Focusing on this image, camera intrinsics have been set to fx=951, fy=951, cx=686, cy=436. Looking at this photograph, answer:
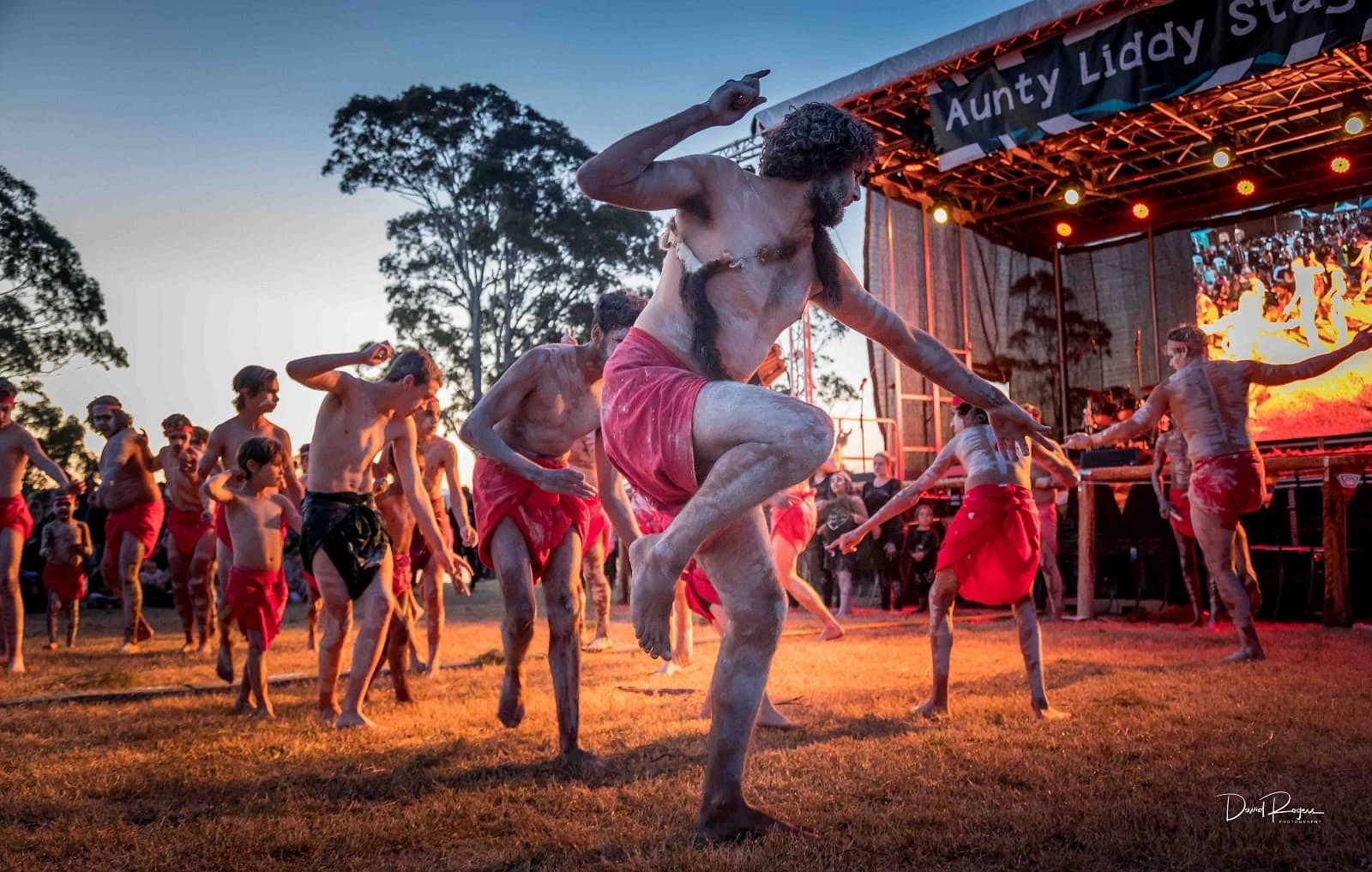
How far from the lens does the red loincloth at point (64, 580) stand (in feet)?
28.1

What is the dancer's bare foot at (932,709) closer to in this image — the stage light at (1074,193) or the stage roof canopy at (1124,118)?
the stage roof canopy at (1124,118)

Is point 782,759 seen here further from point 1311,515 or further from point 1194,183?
point 1194,183

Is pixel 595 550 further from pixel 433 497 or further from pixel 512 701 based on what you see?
pixel 512 701

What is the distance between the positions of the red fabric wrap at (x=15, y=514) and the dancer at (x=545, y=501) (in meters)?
4.82

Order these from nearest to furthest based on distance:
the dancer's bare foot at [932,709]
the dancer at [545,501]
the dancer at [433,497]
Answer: the dancer at [545,501]
the dancer's bare foot at [932,709]
the dancer at [433,497]

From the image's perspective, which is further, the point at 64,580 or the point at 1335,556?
the point at 64,580

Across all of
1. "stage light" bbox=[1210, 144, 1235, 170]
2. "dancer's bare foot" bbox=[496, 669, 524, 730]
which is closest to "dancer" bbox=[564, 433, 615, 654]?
"dancer's bare foot" bbox=[496, 669, 524, 730]

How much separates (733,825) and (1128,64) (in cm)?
1065

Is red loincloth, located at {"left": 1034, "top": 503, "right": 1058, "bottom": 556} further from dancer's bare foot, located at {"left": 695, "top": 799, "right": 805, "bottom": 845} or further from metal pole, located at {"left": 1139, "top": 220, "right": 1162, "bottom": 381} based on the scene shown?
dancer's bare foot, located at {"left": 695, "top": 799, "right": 805, "bottom": 845}

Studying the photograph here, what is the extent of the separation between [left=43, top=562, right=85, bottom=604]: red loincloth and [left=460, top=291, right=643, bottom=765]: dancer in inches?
258

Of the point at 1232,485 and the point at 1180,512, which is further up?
the point at 1232,485

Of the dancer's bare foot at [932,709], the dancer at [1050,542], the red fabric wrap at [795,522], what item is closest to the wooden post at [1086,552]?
the dancer at [1050,542]

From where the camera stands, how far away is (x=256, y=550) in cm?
536
